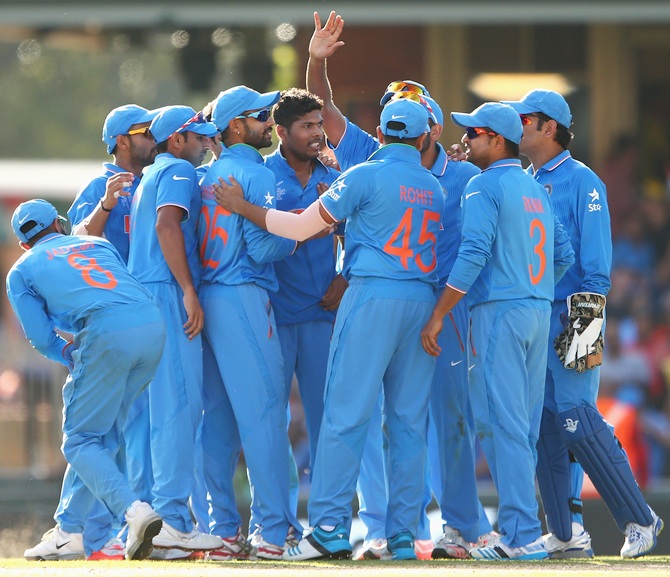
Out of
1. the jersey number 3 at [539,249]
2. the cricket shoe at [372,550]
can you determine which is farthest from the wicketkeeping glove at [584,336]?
the cricket shoe at [372,550]

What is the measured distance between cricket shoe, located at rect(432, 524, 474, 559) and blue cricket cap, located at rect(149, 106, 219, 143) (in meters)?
2.39

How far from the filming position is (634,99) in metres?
14.1

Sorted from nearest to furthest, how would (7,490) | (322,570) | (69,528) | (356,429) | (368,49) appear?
(322,570), (356,429), (69,528), (7,490), (368,49)

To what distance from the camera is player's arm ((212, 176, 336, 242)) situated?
6.61 metres

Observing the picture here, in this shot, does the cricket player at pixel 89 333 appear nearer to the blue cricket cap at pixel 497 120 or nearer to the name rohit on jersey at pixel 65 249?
the name rohit on jersey at pixel 65 249

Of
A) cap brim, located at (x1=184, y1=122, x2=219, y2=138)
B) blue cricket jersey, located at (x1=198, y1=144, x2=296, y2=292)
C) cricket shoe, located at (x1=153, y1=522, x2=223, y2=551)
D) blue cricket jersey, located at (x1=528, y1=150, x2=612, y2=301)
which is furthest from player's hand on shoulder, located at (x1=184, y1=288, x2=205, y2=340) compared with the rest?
blue cricket jersey, located at (x1=528, y1=150, x2=612, y2=301)

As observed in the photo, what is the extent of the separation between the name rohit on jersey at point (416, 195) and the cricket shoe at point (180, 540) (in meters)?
1.92

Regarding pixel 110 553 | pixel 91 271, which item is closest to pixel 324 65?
pixel 91 271

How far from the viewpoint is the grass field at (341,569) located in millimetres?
5695

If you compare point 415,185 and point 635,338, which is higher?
point 415,185

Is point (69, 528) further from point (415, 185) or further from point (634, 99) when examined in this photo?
point (634, 99)

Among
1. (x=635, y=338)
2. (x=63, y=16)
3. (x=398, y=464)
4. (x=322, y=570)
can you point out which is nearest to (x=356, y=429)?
(x=398, y=464)

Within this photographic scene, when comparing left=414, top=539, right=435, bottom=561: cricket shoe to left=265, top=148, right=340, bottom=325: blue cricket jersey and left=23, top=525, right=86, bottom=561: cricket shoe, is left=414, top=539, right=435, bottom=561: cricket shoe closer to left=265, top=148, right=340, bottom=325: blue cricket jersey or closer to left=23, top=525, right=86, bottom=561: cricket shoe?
left=265, top=148, right=340, bottom=325: blue cricket jersey

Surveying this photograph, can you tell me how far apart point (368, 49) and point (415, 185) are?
24.7 ft
